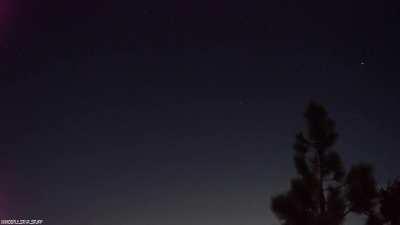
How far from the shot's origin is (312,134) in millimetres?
20703

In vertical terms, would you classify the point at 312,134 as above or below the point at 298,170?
above

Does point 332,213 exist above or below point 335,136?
below

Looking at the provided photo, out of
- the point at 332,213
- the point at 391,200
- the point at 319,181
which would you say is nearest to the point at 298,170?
the point at 319,181

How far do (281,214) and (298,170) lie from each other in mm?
2027

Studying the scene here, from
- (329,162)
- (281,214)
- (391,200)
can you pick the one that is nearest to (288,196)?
(281,214)

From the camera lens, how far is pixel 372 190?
19406mm

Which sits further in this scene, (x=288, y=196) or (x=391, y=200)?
(x=391, y=200)

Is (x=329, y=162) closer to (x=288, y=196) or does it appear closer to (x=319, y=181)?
(x=319, y=181)

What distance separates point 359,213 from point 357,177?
4.63 ft

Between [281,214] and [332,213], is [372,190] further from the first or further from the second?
[281,214]

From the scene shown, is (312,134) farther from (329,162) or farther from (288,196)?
(288,196)

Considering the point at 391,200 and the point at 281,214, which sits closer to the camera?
the point at 281,214

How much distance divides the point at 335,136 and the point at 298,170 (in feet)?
6.76

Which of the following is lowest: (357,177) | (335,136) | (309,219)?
(309,219)
